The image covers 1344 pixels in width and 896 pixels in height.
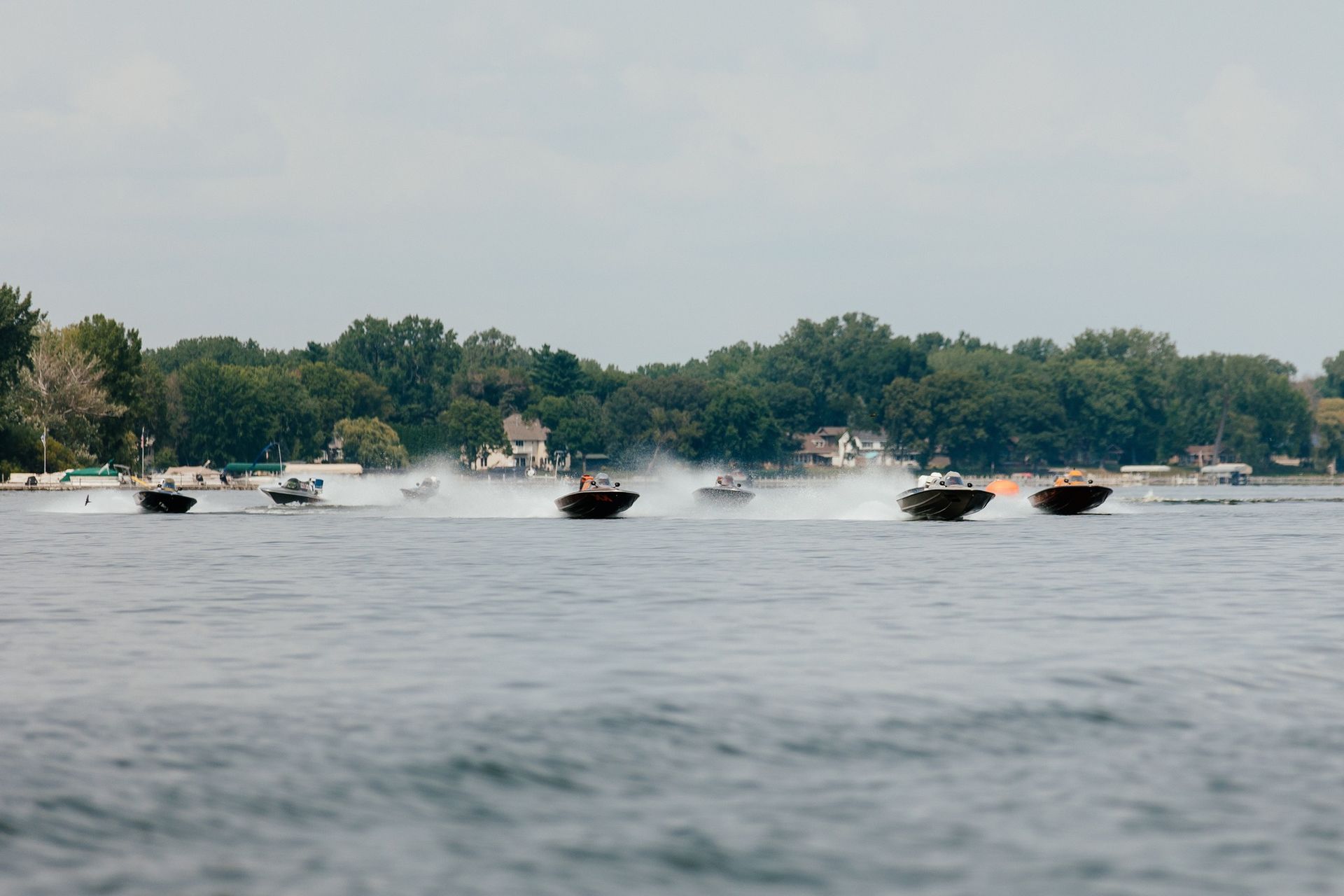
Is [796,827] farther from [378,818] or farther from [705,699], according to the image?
[705,699]

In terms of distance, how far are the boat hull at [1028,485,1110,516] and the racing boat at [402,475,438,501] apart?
36342 mm

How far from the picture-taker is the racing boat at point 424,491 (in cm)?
10038

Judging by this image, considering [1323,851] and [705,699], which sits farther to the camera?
[705,699]

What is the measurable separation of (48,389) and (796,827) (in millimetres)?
156155

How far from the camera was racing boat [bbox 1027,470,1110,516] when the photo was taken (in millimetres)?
83500

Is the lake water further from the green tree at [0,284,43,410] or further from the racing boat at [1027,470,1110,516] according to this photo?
the green tree at [0,284,43,410]

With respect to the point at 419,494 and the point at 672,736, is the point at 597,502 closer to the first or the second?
the point at 419,494

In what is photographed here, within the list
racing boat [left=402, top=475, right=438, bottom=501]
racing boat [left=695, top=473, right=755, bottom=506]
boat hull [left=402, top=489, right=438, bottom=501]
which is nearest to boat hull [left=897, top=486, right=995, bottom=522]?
racing boat [left=695, top=473, right=755, bottom=506]

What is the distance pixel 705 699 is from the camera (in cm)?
2088

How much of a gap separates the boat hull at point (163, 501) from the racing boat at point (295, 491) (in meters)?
4.75

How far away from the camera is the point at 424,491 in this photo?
3954 inches

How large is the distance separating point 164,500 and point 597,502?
27823mm

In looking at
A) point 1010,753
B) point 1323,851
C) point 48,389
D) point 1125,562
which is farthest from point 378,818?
point 48,389

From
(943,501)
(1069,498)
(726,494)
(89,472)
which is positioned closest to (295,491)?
(726,494)
